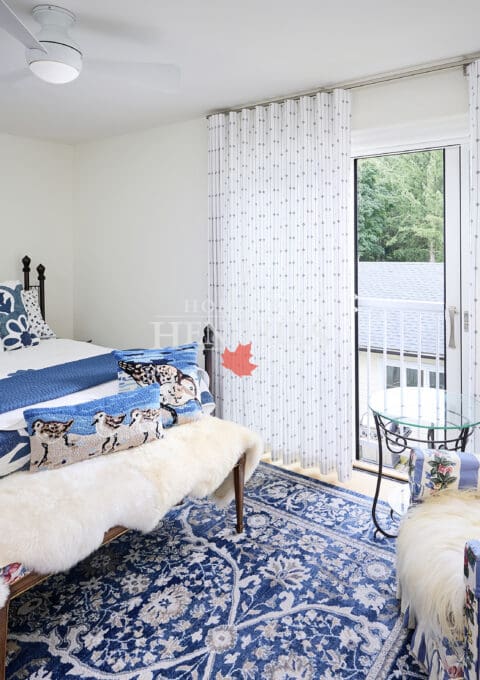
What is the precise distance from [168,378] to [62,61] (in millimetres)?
1493

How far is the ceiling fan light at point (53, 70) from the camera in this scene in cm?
190

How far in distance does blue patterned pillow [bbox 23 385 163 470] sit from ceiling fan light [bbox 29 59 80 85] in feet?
4.60

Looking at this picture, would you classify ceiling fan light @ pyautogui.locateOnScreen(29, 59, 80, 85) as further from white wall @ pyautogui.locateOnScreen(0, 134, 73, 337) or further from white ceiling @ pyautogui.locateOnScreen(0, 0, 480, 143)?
white wall @ pyautogui.locateOnScreen(0, 134, 73, 337)

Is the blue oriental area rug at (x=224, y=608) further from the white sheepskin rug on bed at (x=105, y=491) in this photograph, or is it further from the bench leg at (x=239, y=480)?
the white sheepskin rug on bed at (x=105, y=491)

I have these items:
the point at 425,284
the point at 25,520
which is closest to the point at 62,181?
the point at 425,284

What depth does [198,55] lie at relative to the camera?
2.42 metres

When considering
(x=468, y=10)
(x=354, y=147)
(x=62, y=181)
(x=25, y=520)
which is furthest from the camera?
(x=62, y=181)

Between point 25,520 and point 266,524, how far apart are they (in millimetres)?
1378

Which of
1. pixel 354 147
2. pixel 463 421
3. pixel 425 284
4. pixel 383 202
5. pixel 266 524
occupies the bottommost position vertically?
pixel 266 524

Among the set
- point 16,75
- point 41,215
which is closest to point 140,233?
point 41,215

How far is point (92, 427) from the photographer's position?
6.78ft

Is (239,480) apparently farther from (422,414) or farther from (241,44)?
(241,44)

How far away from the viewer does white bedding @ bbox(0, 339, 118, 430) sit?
216 cm

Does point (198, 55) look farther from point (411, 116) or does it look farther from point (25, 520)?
point (25, 520)
